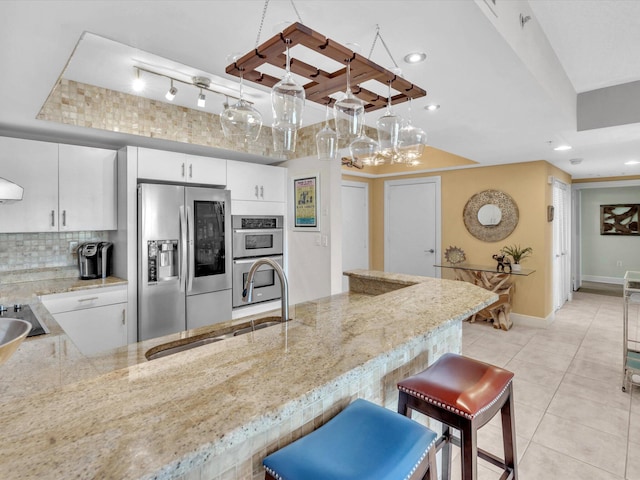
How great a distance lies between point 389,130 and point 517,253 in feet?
13.0

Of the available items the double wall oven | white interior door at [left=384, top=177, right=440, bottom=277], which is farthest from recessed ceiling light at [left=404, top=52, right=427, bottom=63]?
white interior door at [left=384, top=177, right=440, bottom=277]

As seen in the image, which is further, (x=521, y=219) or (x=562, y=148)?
(x=521, y=219)

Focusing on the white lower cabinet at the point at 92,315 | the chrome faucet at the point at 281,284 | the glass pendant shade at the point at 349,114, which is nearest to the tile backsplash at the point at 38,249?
the white lower cabinet at the point at 92,315

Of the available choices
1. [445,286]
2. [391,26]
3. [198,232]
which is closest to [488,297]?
[445,286]

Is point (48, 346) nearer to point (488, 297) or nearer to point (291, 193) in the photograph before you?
point (488, 297)

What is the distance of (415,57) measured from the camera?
158 cm

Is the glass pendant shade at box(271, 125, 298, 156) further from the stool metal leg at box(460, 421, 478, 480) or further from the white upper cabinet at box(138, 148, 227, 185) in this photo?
the white upper cabinet at box(138, 148, 227, 185)

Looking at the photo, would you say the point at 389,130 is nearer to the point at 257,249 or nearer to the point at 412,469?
the point at 412,469

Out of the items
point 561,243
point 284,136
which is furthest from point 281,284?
point 561,243

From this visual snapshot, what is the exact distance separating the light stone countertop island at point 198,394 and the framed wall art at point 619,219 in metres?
7.73

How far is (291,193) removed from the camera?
4.04m

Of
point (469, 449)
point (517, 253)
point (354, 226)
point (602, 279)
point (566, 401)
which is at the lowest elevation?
point (566, 401)

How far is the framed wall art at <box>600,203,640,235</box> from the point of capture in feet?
22.7

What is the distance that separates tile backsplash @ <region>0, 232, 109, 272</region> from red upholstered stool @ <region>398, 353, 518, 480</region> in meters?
3.08
